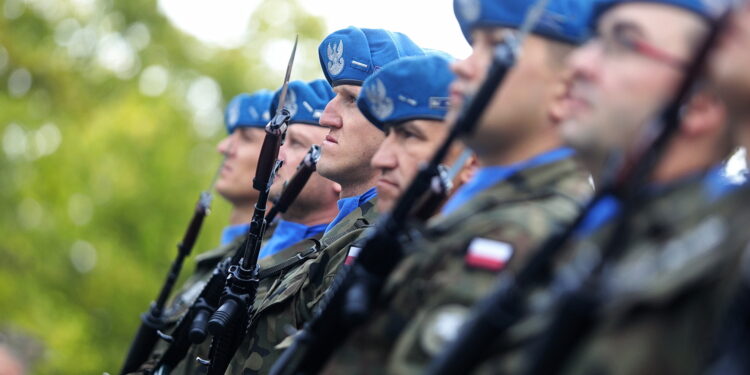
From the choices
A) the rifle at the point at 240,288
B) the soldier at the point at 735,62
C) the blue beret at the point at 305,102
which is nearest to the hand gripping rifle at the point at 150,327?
the blue beret at the point at 305,102

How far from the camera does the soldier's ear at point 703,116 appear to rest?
10.1 feet

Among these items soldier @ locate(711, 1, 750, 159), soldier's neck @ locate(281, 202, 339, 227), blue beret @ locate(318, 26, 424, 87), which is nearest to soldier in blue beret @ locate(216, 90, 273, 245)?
soldier's neck @ locate(281, 202, 339, 227)

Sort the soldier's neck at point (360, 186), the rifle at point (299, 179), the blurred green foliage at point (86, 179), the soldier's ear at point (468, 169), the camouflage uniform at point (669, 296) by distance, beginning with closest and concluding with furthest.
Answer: the camouflage uniform at point (669, 296), the soldier's ear at point (468, 169), the soldier's neck at point (360, 186), the rifle at point (299, 179), the blurred green foliage at point (86, 179)

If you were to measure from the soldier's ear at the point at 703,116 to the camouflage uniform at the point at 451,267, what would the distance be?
0.34m

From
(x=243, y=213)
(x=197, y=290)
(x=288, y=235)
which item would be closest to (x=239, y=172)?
(x=243, y=213)

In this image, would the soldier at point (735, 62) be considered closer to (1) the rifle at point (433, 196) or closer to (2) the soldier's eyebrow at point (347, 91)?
(1) the rifle at point (433, 196)

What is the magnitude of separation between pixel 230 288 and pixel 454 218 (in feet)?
7.68

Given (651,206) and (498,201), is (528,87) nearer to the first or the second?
(498,201)

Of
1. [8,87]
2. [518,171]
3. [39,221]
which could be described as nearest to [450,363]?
[518,171]

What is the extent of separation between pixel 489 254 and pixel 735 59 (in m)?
0.73

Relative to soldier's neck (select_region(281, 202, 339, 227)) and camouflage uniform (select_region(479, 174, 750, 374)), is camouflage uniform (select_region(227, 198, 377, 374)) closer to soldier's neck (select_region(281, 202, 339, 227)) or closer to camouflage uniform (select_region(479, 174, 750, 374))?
soldier's neck (select_region(281, 202, 339, 227))

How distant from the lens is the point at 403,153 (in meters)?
4.38

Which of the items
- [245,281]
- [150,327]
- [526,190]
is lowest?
[150,327]

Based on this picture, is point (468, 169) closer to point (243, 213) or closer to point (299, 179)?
point (299, 179)
